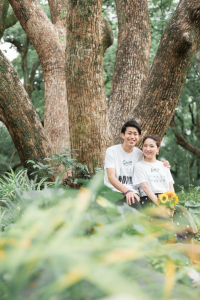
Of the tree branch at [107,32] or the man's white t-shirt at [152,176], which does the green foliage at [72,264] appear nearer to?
the man's white t-shirt at [152,176]

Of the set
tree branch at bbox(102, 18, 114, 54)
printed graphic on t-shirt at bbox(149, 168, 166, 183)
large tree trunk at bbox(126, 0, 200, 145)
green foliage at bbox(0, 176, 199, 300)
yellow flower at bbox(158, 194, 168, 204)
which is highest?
tree branch at bbox(102, 18, 114, 54)

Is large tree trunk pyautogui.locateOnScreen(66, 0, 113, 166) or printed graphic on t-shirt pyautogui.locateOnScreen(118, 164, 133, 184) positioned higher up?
large tree trunk pyautogui.locateOnScreen(66, 0, 113, 166)

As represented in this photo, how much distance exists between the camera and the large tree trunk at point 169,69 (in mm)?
3434

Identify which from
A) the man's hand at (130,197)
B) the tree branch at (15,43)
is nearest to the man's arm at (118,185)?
the man's hand at (130,197)

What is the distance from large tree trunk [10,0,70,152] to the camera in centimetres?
516

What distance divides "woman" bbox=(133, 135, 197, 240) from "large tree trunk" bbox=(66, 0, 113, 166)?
2.43 ft

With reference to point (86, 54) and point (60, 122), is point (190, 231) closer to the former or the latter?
point (86, 54)

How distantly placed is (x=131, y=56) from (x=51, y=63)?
1.72 meters

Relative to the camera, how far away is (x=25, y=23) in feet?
17.2

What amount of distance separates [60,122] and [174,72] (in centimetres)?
251

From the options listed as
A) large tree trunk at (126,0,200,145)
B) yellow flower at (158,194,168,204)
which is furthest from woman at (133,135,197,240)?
large tree trunk at (126,0,200,145)

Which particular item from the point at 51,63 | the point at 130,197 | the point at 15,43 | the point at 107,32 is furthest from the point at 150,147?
the point at 15,43

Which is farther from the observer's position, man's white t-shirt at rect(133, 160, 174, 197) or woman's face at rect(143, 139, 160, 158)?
woman's face at rect(143, 139, 160, 158)

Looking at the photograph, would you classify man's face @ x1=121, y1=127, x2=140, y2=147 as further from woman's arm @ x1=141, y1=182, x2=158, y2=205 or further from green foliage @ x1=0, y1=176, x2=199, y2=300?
green foliage @ x1=0, y1=176, x2=199, y2=300
